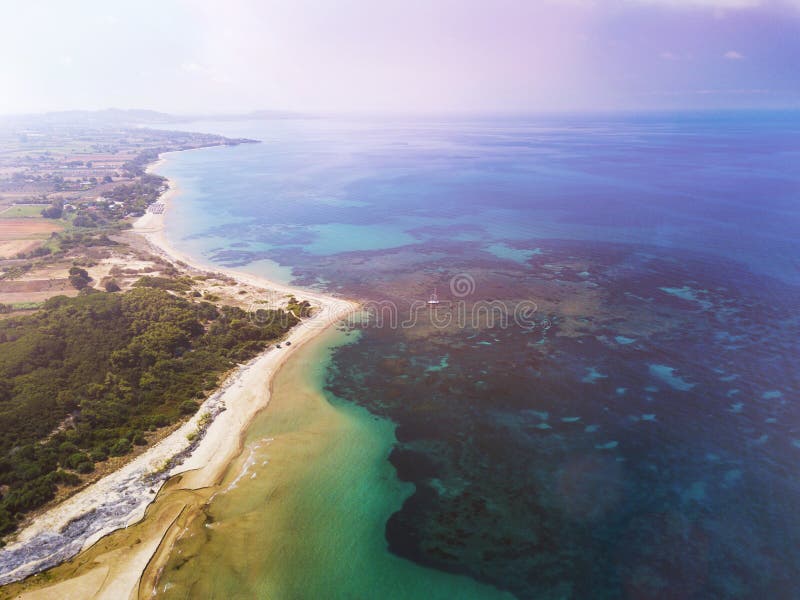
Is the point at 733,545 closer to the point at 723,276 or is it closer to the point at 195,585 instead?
the point at 195,585

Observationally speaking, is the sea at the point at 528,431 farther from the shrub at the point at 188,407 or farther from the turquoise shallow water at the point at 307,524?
the shrub at the point at 188,407

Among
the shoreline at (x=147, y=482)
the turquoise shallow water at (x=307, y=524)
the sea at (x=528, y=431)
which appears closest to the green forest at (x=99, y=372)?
the shoreline at (x=147, y=482)

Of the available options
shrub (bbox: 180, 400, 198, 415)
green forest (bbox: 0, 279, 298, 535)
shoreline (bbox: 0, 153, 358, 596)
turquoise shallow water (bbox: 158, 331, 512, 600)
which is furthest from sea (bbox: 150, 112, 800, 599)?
green forest (bbox: 0, 279, 298, 535)

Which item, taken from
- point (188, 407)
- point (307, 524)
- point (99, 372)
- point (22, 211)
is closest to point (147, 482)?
point (188, 407)

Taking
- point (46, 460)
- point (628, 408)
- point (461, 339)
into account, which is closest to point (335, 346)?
point (461, 339)

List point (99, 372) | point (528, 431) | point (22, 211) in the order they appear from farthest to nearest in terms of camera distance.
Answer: point (22, 211) → point (99, 372) → point (528, 431)

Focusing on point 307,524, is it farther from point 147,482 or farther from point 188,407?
point 188,407
